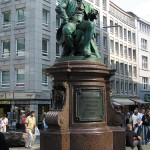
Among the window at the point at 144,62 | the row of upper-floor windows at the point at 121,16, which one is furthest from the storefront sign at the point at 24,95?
the window at the point at 144,62

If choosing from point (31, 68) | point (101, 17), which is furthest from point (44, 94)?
point (101, 17)

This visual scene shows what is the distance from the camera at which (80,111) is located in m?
10.6

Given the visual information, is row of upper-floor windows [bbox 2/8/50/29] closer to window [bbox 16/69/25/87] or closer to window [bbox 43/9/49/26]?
window [bbox 43/9/49/26]

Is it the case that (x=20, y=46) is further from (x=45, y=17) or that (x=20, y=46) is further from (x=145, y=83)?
(x=145, y=83)

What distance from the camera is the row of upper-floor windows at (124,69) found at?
5988 cm

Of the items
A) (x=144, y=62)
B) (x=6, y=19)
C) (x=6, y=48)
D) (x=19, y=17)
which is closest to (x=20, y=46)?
(x=6, y=48)

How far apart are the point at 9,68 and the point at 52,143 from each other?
29.9m

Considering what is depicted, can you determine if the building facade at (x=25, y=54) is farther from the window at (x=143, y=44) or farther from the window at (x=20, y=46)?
the window at (x=143, y=44)

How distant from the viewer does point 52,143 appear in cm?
1012

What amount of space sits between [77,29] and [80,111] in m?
2.58

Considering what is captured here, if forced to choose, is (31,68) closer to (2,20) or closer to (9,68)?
(9,68)

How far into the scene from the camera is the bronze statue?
11.3 metres

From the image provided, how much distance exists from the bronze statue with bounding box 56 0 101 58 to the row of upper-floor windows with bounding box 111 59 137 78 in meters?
46.7

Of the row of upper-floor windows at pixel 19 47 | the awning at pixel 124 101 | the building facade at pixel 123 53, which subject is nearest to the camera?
the row of upper-floor windows at pixel 19 47
